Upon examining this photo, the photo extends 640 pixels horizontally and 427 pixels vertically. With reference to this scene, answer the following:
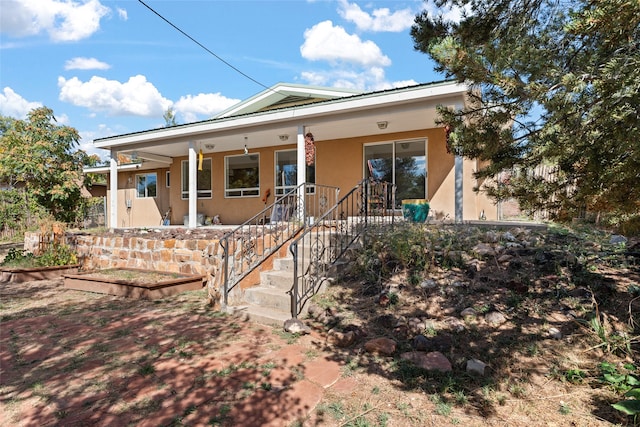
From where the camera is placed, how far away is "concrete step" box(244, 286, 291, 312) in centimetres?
434

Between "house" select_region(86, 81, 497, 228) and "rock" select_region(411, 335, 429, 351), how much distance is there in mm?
4015

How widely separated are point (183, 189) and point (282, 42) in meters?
6.24

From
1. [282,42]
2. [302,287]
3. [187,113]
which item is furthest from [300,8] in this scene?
[187,113]

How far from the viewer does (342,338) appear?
334 centimetres

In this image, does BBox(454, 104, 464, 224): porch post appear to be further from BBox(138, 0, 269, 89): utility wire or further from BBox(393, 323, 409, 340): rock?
BBox(138, 0, 269, 89): utility wire

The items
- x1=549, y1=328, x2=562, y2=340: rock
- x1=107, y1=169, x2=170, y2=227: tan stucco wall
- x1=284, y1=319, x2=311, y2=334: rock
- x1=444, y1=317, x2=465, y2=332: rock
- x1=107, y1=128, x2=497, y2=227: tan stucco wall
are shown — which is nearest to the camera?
x1=549, y1=328, x2=562, y2=340: rock

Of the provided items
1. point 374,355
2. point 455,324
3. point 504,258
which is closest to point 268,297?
point 374,355

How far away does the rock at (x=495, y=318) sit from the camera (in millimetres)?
3215

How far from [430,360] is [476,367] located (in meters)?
0.34

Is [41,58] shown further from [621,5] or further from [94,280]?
[621,5]

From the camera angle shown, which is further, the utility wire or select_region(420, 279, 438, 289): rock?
the utility wire

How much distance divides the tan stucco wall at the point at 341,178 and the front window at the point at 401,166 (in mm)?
173

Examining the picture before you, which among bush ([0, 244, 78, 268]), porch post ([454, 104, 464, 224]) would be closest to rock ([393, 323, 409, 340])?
porch post ([454, 104, 464, 224])

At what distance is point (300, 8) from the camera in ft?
30.4
